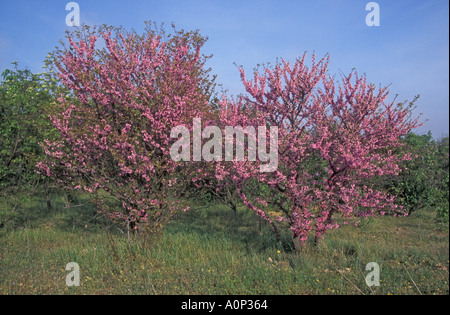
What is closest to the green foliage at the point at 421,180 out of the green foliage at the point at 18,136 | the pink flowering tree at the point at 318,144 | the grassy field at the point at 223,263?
the grassy field at the point at 223,263

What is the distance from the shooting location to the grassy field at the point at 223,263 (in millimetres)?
5344

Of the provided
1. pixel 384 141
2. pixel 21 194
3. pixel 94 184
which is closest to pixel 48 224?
pixel 21 194

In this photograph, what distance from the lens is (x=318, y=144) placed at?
Result: 642 cm

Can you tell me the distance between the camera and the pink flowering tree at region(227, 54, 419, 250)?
6.52m

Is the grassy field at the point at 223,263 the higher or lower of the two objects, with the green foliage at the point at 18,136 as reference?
lower

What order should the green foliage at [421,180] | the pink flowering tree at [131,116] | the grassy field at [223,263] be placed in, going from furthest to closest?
→ the green foliage at [421,180], the pink flowering tree at [131,116], the grassy field at [223,263]

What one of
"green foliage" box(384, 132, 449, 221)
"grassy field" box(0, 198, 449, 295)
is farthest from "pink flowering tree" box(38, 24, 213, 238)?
"green foliage" box(384, 132, 449, 221)

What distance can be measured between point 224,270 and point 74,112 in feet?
16.9

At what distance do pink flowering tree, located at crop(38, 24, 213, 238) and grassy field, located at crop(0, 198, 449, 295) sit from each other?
103cm

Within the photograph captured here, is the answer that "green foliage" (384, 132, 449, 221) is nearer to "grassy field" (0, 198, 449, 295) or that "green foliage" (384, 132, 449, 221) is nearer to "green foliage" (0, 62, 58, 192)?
"grassy field" (0, 198, 449, 295)

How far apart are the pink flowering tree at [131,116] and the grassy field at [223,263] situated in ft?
3.38

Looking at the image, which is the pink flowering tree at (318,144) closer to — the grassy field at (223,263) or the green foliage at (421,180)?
the grassy field at (223,263)

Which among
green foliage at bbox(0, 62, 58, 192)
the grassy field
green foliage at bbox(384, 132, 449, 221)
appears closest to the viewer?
the grassy field

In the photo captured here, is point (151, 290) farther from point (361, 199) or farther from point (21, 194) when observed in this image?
point (21, 194)
